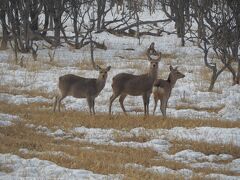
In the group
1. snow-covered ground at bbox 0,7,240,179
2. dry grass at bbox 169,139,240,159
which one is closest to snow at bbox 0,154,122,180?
snow-covered ground at bbox 0,7,240,179

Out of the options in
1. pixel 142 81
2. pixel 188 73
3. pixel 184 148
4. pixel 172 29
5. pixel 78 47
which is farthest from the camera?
pixel 172 29

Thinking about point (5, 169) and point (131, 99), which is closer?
point (5, 169)

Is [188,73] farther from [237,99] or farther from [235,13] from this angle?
[237,99]

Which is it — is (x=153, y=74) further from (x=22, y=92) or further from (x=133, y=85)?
(x=22, y=92)

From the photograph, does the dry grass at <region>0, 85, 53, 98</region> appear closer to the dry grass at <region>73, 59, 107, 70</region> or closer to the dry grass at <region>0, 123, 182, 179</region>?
the dry grass at <region>73, 59, 107, 70</region>

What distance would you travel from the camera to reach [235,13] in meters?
21.1

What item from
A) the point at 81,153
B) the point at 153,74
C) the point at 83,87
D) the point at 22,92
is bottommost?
the point at 81,153

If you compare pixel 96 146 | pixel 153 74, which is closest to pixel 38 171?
pixel 96 146

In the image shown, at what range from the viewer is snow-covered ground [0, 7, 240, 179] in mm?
9672

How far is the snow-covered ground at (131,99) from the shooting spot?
967cm

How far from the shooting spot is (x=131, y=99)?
774 inches

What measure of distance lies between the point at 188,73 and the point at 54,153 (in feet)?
48.9

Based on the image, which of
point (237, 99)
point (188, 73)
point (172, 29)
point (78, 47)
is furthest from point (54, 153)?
point (172, 29)

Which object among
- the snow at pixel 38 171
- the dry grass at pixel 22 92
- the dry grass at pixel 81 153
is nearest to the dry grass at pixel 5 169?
the snow at pixel 38 171
